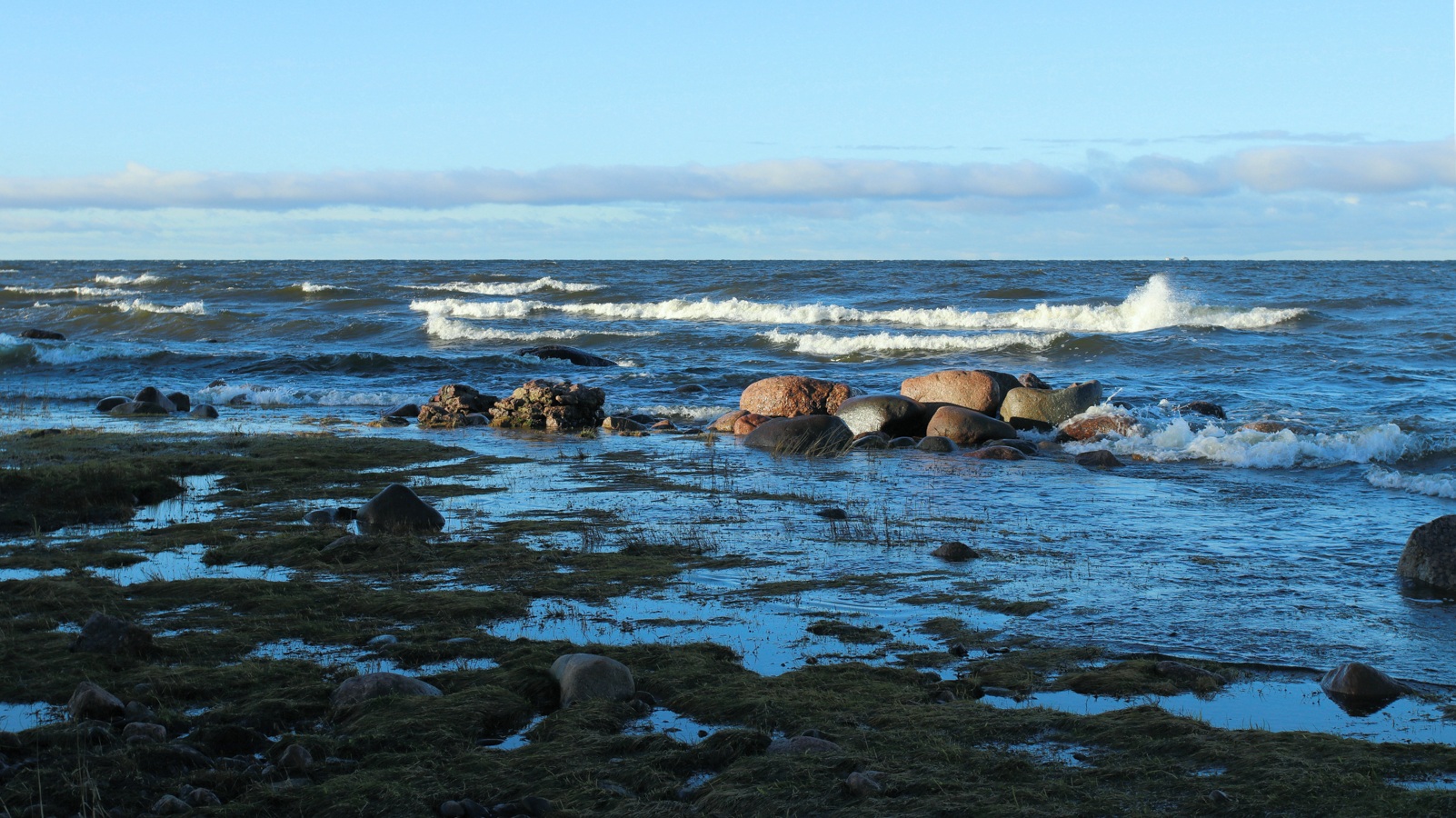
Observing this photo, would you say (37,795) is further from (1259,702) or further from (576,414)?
(576,414)

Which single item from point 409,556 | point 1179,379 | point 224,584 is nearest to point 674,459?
point 409,556

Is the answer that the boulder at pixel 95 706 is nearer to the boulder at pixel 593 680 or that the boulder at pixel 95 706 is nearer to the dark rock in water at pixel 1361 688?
the boulder at pixel 593 680

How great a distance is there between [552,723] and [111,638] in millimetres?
2346

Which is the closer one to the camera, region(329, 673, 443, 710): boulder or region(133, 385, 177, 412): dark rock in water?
region(329, 673, 443, 710): boulder

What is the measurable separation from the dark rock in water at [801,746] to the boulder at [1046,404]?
40.6ft

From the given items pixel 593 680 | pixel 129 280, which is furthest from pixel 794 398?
pixel 129 280

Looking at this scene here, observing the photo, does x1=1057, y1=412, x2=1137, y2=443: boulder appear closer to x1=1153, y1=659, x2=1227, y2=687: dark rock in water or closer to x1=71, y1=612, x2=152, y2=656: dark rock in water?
x1=1153, y1=659, x2=1227, y2=687: dark rock in water

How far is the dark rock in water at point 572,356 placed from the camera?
86.0ft

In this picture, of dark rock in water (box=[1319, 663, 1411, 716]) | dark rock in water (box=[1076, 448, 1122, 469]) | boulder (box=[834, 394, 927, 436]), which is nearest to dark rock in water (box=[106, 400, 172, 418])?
boulder (box=[834, 394, 927, 436])

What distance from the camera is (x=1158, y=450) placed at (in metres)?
13.5

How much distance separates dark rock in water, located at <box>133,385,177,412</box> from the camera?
18.6 m

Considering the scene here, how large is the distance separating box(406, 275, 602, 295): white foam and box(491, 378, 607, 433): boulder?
111 ft

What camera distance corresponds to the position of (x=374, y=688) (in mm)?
4969

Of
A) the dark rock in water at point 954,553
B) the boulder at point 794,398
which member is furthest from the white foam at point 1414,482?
the boulder at point 794,398
